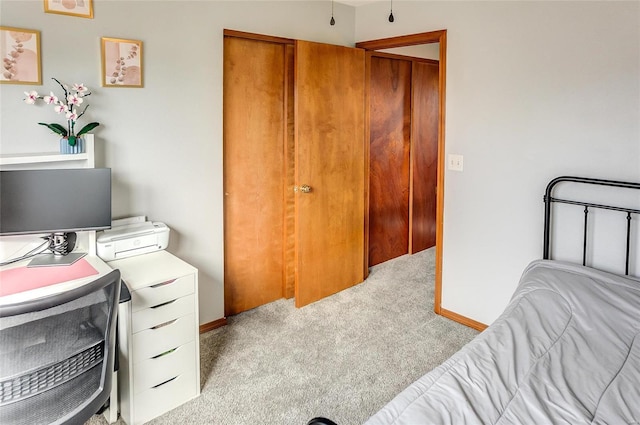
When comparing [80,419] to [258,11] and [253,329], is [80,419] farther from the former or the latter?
[258,11]

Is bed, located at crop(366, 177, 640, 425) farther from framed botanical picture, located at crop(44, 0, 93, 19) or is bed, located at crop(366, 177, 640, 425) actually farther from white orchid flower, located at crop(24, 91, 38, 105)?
framed botanical picture, located at crop(44, 0, 93, 19)

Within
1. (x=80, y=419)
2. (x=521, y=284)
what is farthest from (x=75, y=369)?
(x=521, y=284)

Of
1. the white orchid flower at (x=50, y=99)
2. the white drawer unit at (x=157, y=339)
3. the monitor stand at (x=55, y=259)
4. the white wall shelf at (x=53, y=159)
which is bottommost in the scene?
the white drawer unit at (x=157, y=339)

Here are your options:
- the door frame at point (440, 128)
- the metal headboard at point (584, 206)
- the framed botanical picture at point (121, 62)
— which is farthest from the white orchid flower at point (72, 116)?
the metal headboard at point (584, 206)

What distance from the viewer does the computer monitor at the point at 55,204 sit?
1.94 meters

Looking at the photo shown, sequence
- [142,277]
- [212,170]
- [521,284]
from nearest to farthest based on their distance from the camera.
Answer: [142,277]
[521,284]
[212,170]

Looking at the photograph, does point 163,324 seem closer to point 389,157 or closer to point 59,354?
point 59,354

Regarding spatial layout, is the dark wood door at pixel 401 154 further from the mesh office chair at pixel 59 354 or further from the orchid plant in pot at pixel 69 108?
the mesh office chair at pixel 59 354

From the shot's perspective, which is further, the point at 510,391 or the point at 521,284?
the point at 521,284

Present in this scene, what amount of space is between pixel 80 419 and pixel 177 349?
2.19 feet

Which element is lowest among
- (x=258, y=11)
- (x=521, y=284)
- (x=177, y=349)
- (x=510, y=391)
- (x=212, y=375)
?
(x=212, y=375)

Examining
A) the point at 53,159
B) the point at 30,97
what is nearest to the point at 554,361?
the point at 53,159

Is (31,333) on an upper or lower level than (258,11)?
lower

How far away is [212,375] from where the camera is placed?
2410 mm
